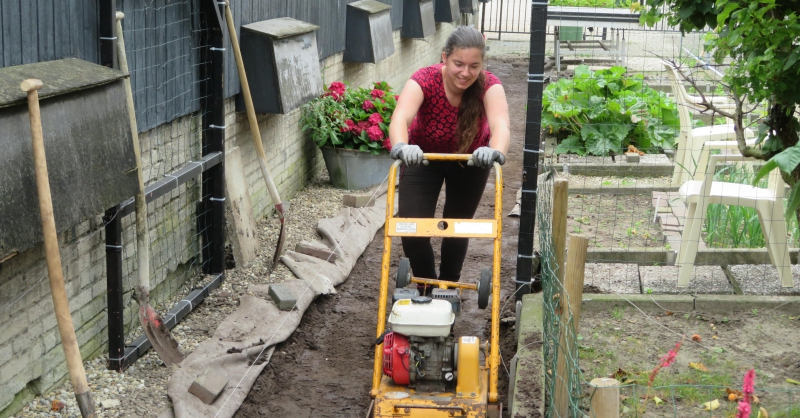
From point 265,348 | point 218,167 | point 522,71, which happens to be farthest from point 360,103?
point 522,71

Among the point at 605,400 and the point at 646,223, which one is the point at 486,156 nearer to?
the point at 605,400

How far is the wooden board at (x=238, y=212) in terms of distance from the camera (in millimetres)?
6562

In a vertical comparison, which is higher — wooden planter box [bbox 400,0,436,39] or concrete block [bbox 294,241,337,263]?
wooden planter box [bbox 400,0,436,39]

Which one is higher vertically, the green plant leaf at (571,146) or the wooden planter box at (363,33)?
the wooden planter box at (363,33)

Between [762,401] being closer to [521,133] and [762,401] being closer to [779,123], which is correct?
[779,123]

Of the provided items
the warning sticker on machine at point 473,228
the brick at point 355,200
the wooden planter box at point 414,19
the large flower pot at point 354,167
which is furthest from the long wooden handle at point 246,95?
the wooden planter box at point 414,19

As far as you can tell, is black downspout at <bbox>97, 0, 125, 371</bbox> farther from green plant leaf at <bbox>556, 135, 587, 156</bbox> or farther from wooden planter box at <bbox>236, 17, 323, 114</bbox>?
green plant leaf at <bbox>556, 135, 587, 156</bbox>

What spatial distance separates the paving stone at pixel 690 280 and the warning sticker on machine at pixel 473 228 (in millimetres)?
2140

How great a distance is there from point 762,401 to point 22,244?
132 inches

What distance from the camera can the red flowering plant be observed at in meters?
8.73

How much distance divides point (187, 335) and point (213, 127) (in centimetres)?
151

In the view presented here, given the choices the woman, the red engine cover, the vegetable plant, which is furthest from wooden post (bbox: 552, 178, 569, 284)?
the vegetable plant

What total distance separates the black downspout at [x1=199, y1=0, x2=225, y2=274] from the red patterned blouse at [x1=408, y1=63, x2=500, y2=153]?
1.84m

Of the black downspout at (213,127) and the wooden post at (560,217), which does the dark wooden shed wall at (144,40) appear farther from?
the wooden post at (560,217)
